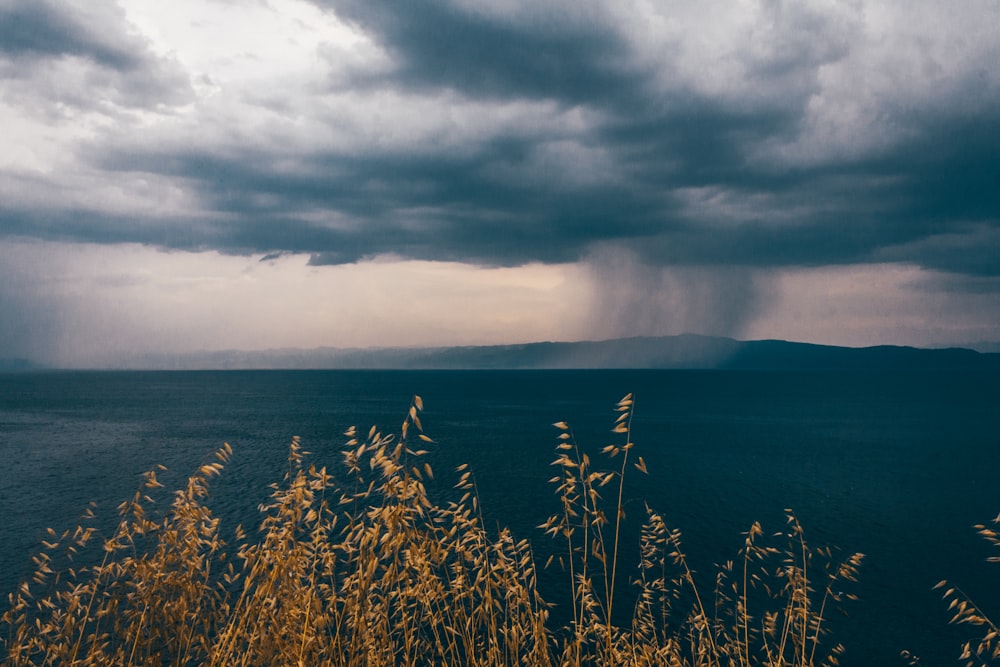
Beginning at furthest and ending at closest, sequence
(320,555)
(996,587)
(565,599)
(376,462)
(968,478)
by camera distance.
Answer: (968,478) → (996,587) → (565,599) → (320,555) → (376,462)

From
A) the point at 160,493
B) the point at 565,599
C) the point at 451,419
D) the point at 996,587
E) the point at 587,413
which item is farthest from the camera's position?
the point at 587,413

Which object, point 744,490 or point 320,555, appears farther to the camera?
point 744,490

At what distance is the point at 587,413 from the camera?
12269 centimetres

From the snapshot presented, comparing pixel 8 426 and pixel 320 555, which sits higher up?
pixel 320 555

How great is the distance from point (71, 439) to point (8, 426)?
27.9 meters

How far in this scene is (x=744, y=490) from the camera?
48.4m

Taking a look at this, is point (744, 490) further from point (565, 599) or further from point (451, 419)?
point (451, 419)

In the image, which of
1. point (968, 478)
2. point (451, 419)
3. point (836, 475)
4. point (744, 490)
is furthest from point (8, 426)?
point (968, 478)

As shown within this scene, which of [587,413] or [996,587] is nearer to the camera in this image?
[996,587]

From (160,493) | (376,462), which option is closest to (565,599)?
(376,462)

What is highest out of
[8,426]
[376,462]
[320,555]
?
[376,462]

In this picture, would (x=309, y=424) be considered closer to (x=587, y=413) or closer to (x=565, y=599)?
(x=587, y=413)

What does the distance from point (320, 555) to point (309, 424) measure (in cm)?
9745

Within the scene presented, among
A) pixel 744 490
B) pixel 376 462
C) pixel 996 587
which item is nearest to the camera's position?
pixel 376 462
